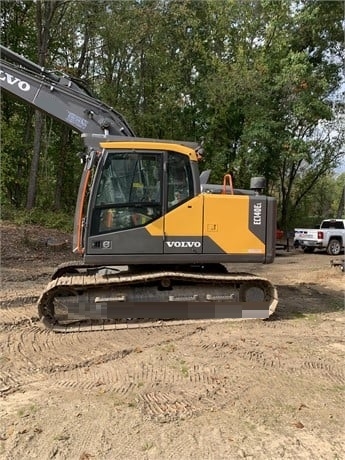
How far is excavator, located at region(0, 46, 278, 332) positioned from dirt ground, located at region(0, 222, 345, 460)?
33cm

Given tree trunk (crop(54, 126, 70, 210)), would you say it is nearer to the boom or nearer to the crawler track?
the boom

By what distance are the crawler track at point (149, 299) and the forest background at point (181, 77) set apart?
12.7 metres

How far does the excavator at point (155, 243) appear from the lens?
6.38 metres

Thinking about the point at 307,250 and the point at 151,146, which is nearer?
the point at 151,146

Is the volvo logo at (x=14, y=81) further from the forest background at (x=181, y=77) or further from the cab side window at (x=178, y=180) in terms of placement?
the forest background at (x=181, y=77)

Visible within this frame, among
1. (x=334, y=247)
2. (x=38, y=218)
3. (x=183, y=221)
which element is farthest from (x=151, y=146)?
(x=334, y=247)

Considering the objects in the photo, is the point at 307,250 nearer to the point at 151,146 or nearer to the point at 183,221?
the point at 183,221

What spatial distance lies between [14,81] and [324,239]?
14598mm

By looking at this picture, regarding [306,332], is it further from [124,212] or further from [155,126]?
[155,126]

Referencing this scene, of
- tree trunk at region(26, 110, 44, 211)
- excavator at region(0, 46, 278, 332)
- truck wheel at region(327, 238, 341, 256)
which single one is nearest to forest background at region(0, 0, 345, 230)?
tree trunk at region(26, 110, 44, 211)

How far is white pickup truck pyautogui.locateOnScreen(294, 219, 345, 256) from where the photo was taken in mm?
19031

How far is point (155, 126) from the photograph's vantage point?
2028 centimetres

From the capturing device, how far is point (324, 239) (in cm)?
1906

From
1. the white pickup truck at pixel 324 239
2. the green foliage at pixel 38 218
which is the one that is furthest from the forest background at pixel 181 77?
the white pickup truck at pixel 324 239
